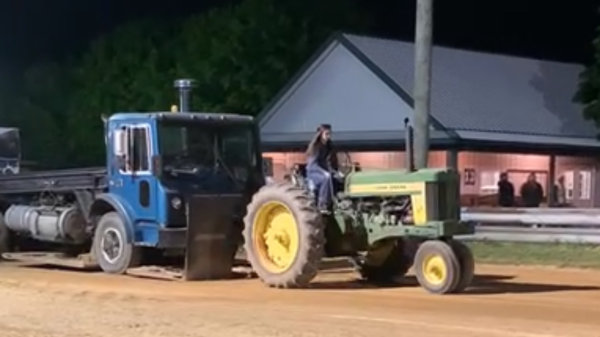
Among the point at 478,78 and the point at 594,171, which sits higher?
the point at 478,78

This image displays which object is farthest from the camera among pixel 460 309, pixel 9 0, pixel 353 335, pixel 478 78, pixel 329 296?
pixel 9 0

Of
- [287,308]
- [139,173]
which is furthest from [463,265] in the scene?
[139,173]

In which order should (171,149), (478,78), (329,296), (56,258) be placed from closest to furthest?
1. (329,296)
2. (171,149)
3. (56,258)
4. (478,78)

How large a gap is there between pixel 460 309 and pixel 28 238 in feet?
33.1

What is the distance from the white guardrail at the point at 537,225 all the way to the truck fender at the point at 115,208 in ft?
23.3

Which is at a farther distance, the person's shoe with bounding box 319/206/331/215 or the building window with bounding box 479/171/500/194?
the building window with bounding box 479/171/500/194

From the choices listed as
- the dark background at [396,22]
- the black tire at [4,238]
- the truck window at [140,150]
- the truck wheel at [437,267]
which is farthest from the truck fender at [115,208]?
the dark background at [396,22]

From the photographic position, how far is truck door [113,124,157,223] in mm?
20047

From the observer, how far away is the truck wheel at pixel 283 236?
59.4 feet

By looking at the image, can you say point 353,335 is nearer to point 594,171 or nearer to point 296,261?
point 296,261

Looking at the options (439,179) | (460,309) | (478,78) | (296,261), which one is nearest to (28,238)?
(296,261)

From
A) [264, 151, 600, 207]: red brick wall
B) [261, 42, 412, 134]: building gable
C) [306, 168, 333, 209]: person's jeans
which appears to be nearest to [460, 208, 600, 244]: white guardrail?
[264, 151, 600, 207]: red brick wall

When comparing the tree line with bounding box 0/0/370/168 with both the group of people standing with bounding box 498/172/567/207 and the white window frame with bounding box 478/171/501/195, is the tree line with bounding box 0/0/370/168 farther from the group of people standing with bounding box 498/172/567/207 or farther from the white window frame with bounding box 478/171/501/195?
the group of people standing with bounding box 498/172/567/207

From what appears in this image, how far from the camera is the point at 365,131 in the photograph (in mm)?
35875
